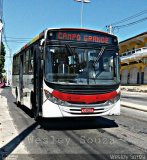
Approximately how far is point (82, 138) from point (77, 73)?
2.21m

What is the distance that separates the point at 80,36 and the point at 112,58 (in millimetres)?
1298

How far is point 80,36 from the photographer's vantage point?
11219 millimetres

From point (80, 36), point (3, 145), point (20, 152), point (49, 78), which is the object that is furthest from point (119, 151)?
point (80, 36)

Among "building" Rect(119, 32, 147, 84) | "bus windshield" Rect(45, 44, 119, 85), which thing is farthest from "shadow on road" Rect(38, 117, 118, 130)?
"building" Rect(119, 32, 147, 84)

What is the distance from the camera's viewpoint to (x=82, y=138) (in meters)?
9.56

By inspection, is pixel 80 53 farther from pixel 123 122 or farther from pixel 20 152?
pixel 20 152

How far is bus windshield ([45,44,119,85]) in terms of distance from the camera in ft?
35.0

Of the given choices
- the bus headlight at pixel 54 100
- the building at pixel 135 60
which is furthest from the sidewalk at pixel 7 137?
the building at pixel 135 60

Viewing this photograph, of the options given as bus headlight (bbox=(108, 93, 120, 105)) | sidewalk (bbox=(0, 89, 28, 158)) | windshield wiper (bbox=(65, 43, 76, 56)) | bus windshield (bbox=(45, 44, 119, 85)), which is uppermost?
windshield wiper (bbox=(65, 43, 76, 56))

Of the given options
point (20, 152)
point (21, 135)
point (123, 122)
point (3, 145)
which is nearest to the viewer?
point (20, 152)

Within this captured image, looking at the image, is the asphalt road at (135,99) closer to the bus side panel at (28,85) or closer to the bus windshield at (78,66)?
the bus side panel at (28,85)

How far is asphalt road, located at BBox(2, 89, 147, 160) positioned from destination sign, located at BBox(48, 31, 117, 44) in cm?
288

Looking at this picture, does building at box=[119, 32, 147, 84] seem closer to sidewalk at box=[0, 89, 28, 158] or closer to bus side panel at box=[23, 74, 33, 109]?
bus side panel at box=[23, 74, 33, 109]

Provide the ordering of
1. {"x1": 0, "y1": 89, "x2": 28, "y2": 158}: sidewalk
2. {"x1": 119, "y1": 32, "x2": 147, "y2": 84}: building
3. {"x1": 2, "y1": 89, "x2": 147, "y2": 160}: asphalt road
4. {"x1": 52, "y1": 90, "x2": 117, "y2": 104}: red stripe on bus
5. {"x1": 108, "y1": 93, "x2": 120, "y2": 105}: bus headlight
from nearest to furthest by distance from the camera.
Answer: {"x1": 2, "y1": 89, "x2": 147, "y2": 160}: asphalt road < {"x1": 0, "y1": 89, "x2": 28, "y2": 158}: sidewalk < {"x1": 52, "y1": 90, "x2": 117, "y2": 104}: red stripe on bus < {"x1": 108, "y1": 93, "x2": 120, "y2": 105}: bus headlight < {"x1": 119, "y1": 32, "x2": 147, "y2": 84}: building
